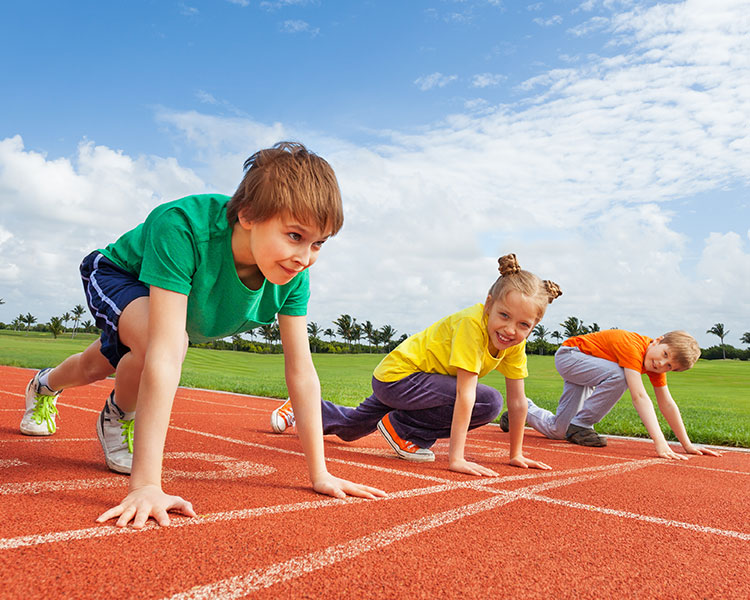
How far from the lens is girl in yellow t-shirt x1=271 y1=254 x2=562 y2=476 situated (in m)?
3.82

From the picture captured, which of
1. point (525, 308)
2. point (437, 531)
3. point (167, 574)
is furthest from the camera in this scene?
point (525, 308)

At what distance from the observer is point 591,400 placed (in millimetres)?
6414

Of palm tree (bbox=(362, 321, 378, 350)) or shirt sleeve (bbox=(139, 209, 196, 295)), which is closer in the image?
shirt sleeve (bbox=(139, 209, 196, 295))

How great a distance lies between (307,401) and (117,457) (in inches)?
41.8

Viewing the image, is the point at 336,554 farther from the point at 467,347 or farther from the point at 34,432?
the point at 34,432

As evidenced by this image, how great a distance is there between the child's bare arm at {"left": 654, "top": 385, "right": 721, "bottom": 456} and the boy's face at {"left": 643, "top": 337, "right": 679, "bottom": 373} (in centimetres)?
20

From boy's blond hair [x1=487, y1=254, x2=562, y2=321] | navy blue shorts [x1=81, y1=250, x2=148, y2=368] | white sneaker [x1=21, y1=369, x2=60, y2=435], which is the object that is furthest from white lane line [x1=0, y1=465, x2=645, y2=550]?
white sneaker [x1=21, y1=369, x2=60, y2=435]

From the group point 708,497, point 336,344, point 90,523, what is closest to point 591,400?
point 708,497

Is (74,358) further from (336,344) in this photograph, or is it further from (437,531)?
(336,344)

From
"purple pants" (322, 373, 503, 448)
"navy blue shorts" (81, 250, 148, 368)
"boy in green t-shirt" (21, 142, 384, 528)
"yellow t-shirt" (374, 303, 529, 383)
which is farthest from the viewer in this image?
"purple pants" (322, 373, 503, 448)

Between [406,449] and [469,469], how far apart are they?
2.60 ft

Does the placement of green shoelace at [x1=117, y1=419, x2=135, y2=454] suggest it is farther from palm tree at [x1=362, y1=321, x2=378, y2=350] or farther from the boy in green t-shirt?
palm tree at [x1=362, y1=321, x2=378, y2=350]

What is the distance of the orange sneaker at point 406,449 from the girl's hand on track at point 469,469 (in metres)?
0.51

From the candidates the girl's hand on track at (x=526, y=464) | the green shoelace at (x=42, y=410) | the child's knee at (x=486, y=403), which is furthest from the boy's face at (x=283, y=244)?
the green shoelace at (x=42, y=410)
